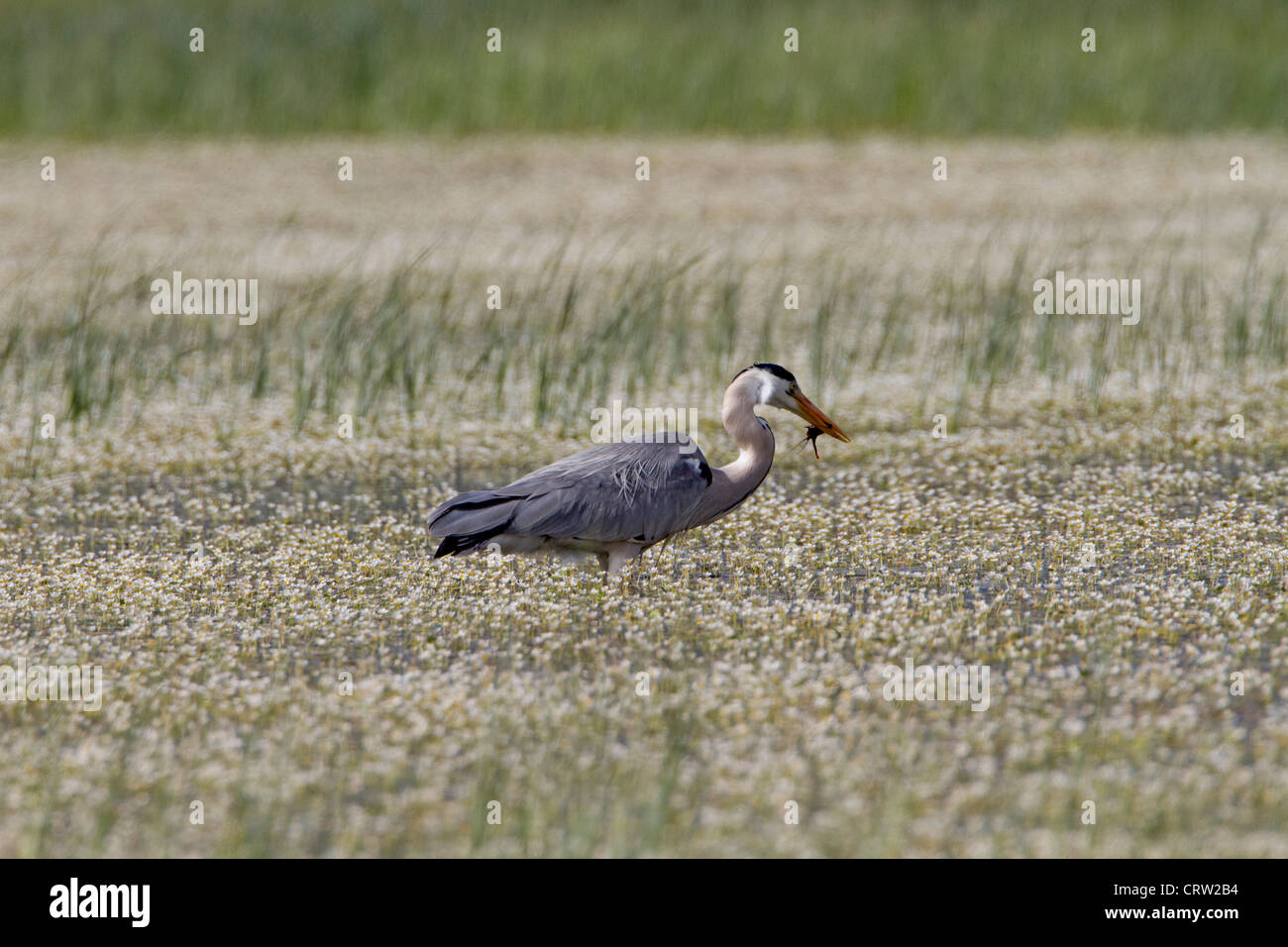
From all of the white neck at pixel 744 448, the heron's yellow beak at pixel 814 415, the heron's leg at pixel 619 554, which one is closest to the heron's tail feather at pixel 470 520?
the heron's leg at pixel 619 554

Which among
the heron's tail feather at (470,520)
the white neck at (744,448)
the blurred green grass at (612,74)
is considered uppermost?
the blurred green grass at (612,74)

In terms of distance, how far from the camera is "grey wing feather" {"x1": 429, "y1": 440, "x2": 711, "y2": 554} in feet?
30.7

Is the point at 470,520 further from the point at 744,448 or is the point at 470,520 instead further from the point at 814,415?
the point at 814,415

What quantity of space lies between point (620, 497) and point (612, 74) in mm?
17821

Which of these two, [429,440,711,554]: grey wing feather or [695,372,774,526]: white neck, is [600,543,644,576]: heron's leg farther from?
[695,372,774,526]: white neck

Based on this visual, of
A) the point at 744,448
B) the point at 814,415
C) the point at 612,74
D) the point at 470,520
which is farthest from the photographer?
the point at 612,74

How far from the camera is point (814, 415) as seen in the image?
10.0 metres

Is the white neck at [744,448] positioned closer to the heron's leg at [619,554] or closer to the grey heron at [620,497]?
the grey heron at [620,497]

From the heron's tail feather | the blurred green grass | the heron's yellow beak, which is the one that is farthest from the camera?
the blurred green grass

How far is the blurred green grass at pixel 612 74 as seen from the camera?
25.7 m

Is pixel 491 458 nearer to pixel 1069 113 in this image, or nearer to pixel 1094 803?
pixel 1094 803

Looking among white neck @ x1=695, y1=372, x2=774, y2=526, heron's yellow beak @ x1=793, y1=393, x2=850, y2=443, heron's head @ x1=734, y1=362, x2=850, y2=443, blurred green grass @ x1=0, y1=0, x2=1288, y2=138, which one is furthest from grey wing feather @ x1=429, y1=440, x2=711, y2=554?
blurred green grass @ x1=0, y1=0, x2=1288, y2=138

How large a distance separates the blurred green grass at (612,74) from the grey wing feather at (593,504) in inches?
661

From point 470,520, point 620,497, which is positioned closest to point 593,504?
point 620,497
